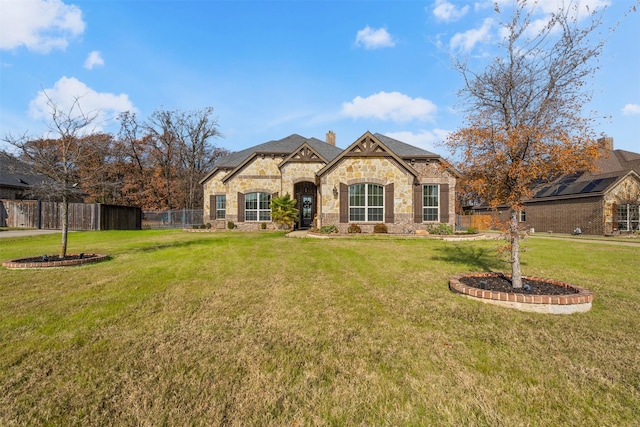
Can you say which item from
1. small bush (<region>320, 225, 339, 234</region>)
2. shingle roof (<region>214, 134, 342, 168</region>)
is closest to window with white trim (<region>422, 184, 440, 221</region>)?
small bush (<region>320, 225, 339, 234</region>)

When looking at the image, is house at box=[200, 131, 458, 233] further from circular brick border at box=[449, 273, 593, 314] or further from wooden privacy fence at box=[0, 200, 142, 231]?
circular brick border at box=[449, 273, 593, 314]

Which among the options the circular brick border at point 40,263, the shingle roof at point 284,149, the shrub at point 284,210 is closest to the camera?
the circular brick border at point 40,263

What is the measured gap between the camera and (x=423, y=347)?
3.50 m

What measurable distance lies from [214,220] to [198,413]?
21.5 metres

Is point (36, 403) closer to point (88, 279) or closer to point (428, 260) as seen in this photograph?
point (88, 279)

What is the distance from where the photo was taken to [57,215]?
21.4 metres

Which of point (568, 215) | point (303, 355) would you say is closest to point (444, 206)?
point (568, 215)

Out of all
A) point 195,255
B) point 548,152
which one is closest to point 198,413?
point 548,152

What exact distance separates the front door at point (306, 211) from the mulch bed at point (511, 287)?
16721 mm

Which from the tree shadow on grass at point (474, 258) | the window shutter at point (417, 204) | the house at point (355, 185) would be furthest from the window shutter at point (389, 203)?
the tree shadow on grass at point (474, 258)

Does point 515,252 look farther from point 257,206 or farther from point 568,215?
point 568,215

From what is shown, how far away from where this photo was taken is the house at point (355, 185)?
56.6ft

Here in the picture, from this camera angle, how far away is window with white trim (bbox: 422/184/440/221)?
18.3m

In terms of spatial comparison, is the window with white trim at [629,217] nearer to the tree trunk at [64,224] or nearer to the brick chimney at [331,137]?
the brick chimney at [331,137]
